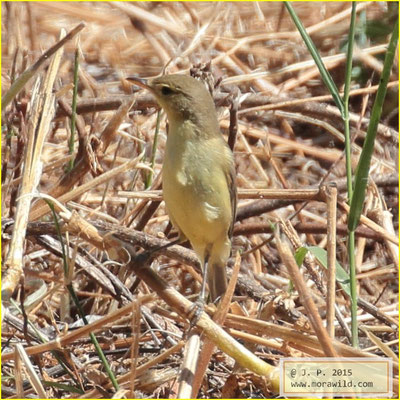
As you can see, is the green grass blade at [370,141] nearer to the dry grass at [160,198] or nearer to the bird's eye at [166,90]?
the dry grass at [160,198]

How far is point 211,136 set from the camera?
316 centimetres

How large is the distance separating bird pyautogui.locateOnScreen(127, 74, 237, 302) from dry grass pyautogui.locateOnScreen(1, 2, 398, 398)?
3.8 inches

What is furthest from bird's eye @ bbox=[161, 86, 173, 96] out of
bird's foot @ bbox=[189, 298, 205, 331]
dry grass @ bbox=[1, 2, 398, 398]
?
bird's foot @ bbox=[189, 298, 205, 331]

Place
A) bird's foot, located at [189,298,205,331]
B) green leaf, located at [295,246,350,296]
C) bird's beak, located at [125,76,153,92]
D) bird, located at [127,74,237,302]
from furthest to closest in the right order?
bird's beak, located at [125,76,153,92]
bird, located at [127,74,237,302]
green leaf, located at [295,246,350,296]
bird's foot, located at [189,298,205,331]

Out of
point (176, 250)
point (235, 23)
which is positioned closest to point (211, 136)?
point (176, 250)

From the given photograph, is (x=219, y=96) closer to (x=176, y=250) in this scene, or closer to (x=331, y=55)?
(x=176, y=250)

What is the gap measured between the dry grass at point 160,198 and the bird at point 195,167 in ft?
0.32

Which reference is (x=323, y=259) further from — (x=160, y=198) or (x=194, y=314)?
(x=160, y=198)

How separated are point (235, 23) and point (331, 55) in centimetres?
73

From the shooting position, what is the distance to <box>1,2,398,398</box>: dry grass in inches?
96.2

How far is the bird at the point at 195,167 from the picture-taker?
2.98 metres

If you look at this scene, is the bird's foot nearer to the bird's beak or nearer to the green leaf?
the green leaf

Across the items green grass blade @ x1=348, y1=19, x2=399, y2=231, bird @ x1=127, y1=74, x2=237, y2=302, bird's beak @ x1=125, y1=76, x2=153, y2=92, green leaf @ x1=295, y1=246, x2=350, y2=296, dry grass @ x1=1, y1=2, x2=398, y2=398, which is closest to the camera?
green grass blade @ x1=348, y1=19, x2=399, y2=231

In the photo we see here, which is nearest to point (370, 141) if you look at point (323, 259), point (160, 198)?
point (323, 259)
